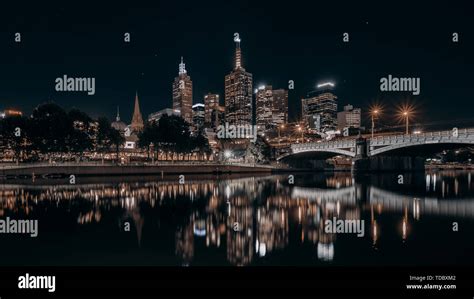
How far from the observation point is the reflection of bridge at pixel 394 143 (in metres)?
54.5

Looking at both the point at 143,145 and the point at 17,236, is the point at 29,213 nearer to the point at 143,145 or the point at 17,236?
the point at 17,236

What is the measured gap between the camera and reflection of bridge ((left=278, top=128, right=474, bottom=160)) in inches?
2145

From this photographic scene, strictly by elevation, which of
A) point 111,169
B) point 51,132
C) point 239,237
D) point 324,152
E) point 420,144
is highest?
point 51,132

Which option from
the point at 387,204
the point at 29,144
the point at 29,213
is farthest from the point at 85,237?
the point at 29,144

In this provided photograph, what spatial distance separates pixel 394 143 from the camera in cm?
6919

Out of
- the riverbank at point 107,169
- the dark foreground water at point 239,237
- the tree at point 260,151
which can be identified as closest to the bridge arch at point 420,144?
the riverbank at point 107,169

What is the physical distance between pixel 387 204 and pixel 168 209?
16.9 meters

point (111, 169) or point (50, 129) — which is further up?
point (50, 129)

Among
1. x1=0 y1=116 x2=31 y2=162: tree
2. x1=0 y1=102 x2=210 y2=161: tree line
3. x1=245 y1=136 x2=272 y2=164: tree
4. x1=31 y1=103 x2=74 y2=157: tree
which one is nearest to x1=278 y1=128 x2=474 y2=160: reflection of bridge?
x1=245 y1=136 x2=272 y2=164: tree

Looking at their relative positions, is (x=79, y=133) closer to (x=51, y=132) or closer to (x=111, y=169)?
(x=51, y=132)

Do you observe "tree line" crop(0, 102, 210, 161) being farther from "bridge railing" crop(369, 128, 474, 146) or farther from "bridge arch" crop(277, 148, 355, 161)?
"bridge railing" crop(369, 128, 474, 146)

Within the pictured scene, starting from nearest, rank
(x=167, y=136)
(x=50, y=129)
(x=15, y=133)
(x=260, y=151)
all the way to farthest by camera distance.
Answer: (x=15, y=133)
(x=50, y=129)
(x=167, y=136)
(x=260, y=151)

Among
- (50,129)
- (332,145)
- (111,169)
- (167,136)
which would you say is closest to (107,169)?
(111,169)

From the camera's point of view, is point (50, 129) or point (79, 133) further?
point (79, 133)
